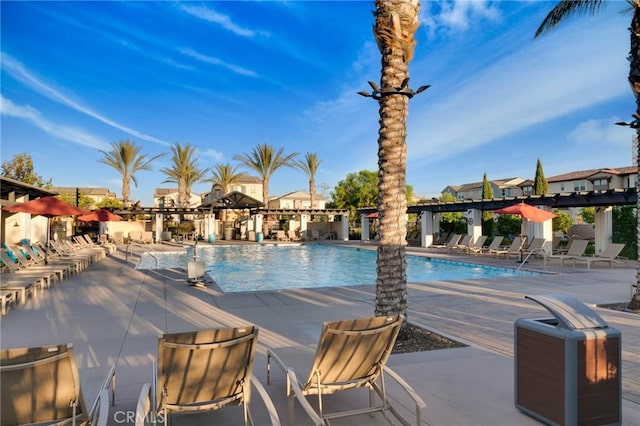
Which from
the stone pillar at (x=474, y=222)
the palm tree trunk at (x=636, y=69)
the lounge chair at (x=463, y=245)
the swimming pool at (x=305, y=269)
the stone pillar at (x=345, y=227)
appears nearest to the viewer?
the palm tree trunk at (x=636, y=69)

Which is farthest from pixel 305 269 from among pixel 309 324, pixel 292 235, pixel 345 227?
pixel 345 227

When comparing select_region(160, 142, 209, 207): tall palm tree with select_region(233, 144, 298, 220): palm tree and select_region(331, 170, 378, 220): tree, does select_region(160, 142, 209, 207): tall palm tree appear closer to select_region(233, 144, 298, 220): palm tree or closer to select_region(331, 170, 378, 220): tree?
select_region(233, 144, 298, 220): palm tree

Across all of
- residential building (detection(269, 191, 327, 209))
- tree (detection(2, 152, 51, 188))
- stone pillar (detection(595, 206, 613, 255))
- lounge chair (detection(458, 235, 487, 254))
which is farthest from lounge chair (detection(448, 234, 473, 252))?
residential building (detection(269, 191, 327, 209))

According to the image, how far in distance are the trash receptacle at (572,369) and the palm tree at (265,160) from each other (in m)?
34.4

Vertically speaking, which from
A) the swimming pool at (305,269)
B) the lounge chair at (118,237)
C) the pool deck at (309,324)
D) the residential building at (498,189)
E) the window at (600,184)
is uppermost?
the residential building at (498,189)

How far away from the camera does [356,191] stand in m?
46.7

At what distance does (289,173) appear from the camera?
39375 mm

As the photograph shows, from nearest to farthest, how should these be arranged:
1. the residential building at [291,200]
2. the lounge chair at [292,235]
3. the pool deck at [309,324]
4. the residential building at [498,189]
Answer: the pool deck at [309,324], the lounge chair at [292,235], the residential building at [498,189], the residential building at [291,200]

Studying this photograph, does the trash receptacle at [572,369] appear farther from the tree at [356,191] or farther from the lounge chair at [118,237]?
the tree at [356,191]

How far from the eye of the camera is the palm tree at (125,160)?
32781mm

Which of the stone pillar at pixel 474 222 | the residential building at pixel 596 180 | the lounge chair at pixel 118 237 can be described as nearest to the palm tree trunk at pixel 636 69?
the stone pillar at pixel 474 222

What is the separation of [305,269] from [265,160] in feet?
70.6

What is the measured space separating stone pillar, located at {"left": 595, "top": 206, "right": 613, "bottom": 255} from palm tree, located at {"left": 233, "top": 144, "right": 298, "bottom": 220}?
24.8 metres

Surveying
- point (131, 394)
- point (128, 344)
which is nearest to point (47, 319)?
point (128, 344)
